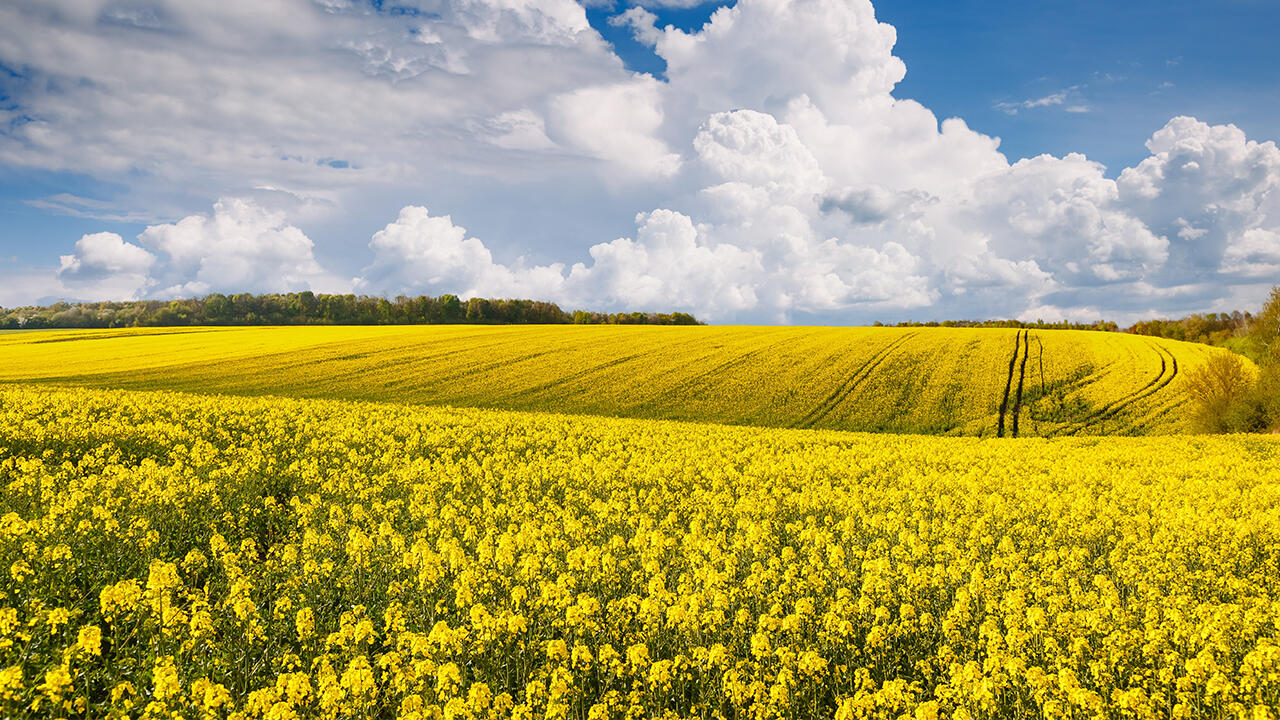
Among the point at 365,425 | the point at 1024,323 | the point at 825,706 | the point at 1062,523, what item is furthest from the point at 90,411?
the point at 1024,323

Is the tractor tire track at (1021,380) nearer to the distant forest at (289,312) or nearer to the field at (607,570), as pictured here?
the field at (607,570)

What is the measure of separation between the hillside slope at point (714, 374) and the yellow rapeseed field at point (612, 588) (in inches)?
929

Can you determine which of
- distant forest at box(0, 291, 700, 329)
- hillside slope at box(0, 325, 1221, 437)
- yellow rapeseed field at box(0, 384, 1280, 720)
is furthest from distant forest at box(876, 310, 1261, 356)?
yellow rapeseed field at box(0, 384, 1280, 720)

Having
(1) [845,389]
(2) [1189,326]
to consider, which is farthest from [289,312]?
(2) [1189,326]

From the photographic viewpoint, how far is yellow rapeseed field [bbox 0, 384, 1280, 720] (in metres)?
6.32

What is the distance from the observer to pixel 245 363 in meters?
51.1

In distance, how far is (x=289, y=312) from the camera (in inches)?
4333

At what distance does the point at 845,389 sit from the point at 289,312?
99850mm

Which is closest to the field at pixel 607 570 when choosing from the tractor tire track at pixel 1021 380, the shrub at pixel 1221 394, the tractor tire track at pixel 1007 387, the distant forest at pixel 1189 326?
the tractor tire track at pixel 1007 387

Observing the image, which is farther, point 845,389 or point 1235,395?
point 845,389

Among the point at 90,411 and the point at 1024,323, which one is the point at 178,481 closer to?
the point at 90,411

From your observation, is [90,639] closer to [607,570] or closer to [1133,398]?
[607,570]

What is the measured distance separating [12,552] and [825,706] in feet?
37.0

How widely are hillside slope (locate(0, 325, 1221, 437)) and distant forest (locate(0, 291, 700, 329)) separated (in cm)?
3852
